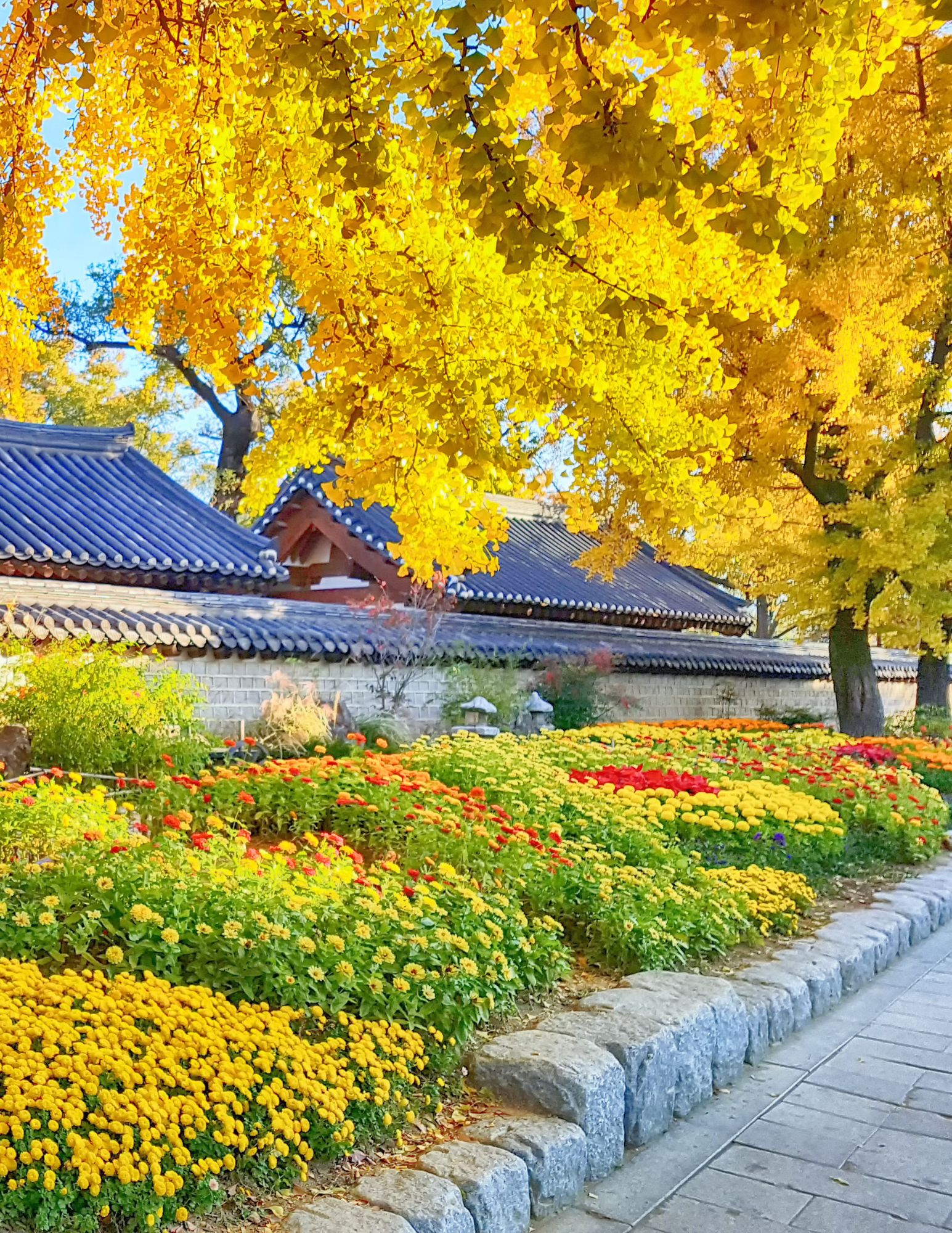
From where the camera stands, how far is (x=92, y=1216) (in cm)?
240

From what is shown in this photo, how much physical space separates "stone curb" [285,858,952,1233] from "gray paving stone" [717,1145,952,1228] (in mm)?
343

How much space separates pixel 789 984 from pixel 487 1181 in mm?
2330

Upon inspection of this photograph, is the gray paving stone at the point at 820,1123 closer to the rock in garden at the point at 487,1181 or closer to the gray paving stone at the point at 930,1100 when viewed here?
the gray paving stone at the point at 930,1100

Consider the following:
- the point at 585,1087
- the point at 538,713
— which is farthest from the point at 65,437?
the point at 585,1087

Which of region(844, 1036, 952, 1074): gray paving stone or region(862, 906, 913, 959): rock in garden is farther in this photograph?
region(862, 906, 913, 959): rock in garden

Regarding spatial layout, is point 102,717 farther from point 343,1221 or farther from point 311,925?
point 343,1221

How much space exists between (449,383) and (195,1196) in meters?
3.55

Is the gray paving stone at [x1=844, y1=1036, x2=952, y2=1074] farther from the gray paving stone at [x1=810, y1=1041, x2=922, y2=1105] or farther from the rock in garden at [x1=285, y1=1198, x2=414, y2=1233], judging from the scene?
the rock in garden at [x1=285, y1=1198, x2=414, y2=1233]

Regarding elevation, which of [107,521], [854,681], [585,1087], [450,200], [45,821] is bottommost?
[585,1087]

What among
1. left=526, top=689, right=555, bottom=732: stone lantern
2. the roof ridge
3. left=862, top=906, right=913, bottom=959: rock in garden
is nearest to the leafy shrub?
left=862, top=906, right=913, bottom=959: rock in garden

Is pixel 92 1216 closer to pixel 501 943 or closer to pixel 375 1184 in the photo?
pixel 375 1184

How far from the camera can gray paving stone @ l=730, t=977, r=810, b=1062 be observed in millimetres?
4402

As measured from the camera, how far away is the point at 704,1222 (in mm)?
3104

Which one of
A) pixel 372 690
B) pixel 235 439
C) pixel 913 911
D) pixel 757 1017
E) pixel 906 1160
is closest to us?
pixel 906 1160
